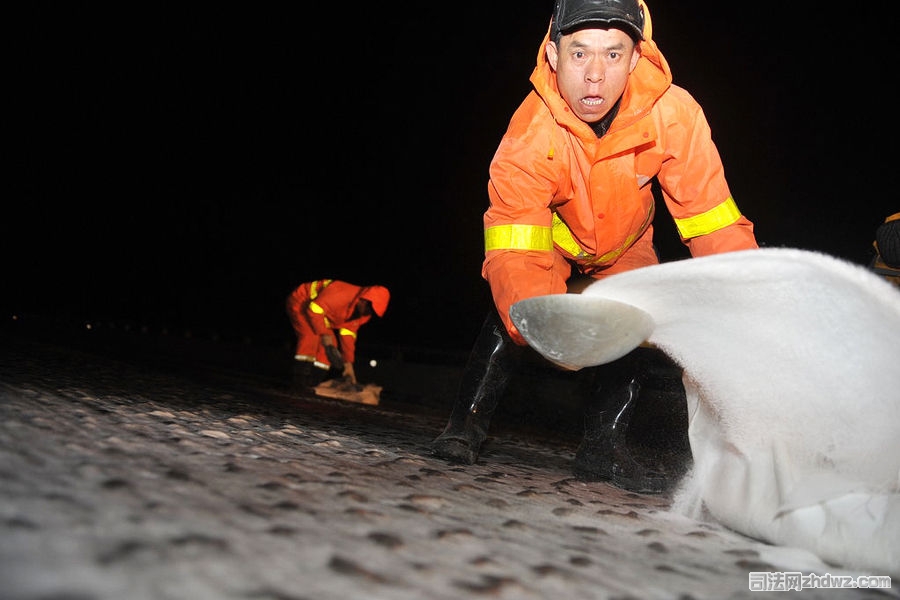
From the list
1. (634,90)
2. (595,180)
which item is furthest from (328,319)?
(634,90)

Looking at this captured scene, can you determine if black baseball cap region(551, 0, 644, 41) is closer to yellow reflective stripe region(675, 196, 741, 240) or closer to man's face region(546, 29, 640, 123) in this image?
man's face region(546, 29, 640, 123)

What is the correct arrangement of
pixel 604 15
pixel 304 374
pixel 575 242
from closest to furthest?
pixel 604 15 < pixel 575 242 < pixel 304 374

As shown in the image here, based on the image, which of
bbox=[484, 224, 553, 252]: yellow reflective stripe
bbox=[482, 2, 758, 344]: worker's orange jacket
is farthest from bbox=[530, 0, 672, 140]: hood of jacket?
bbox=[484, 224, 553, 252]: yellow reflective stripe

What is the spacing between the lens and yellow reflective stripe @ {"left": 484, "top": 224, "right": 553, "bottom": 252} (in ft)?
7.00

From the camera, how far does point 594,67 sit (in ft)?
6.96

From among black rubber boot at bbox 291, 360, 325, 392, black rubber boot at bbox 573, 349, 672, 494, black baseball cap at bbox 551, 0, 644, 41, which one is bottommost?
black rubber boot at bbox 291, 360, 325, 392

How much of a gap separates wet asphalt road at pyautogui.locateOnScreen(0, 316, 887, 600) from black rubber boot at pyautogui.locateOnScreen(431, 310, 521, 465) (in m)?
0.27

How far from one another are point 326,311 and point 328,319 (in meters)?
0.17

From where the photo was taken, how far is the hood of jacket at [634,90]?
2.16 meters

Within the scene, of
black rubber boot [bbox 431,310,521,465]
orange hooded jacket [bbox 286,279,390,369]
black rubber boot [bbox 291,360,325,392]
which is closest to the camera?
black rubber boot [bbox 431,310,521,465]

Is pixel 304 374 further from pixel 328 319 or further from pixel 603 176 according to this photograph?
pixel 603 176

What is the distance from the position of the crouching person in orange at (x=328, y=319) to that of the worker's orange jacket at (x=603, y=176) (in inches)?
197

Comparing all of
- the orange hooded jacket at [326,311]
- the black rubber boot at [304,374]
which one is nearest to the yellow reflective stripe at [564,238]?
the orange hooded jacket at [326,311]

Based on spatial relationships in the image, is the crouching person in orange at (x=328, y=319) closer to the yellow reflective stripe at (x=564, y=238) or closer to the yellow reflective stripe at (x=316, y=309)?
the yellow reflective stripe at (x=316, y=309)
